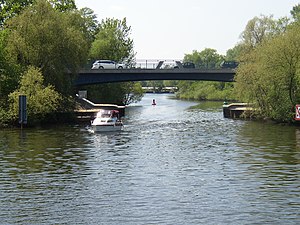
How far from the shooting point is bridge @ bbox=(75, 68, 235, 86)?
88.6m

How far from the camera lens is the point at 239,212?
83.8 feet

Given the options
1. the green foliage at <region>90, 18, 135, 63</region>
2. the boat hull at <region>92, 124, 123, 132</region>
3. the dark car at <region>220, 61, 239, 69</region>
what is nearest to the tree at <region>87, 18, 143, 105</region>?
the green foliage at <region>90, 18, 135, 63</region>

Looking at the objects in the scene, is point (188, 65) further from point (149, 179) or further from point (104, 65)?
point (149, 179)

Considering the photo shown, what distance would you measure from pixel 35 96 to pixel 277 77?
27037 mm

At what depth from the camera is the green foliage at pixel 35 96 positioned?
208ft

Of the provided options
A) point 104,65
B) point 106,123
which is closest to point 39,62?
point 106,123

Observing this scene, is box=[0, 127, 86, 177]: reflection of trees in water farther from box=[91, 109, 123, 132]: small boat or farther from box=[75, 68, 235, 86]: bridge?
box=[75, 68, 235, 86]: bridge

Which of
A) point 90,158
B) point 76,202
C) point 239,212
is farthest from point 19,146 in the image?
point 239,212

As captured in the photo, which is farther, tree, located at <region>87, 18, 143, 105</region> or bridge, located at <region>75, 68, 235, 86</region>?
tree, located at <region>87, 18, 143, 105</region>

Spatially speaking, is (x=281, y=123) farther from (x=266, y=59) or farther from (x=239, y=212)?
(x=239, y=212)

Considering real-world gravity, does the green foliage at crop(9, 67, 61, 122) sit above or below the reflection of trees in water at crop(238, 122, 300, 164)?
above

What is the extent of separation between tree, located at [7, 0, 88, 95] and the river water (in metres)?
13.5

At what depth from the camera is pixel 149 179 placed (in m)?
33.2

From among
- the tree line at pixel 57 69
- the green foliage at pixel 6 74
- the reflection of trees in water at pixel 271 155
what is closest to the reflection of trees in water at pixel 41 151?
the tree line at pixel 57 69
